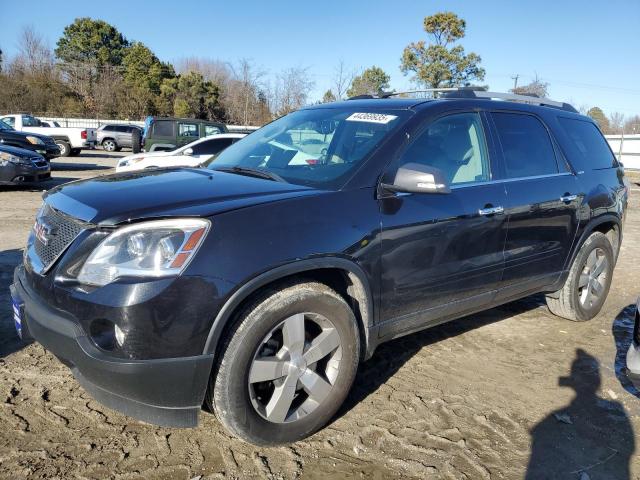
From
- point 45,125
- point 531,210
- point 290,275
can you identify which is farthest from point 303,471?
point 45,125

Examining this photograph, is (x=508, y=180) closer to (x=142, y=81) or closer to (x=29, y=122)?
(x=29, y=122)

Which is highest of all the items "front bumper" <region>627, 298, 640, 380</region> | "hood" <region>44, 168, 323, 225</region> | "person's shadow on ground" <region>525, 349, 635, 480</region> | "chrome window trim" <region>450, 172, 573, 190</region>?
"chrome window trim" <region>450, 172, 573, 190</region>

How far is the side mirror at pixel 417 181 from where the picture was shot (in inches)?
113

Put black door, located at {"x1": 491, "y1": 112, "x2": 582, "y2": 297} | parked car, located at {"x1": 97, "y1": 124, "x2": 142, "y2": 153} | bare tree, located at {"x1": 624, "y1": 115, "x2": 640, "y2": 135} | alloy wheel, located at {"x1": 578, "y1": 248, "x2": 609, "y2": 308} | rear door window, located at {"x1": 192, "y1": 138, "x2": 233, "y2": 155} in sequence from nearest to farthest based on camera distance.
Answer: black door, located at {"x1": 491, "y1": 112, "x2": 582, "y2": 297}, alloy wheel, located at {"x1": 578, "y1": 248, "x2": 609, "y2": 308}, rear door window, located at {"x1": 192, "y1": 138, "x2": 233, "y2": 155}, parked car, located at {"x1": 97, "y1": 124, "x2": 142, "y2": 153}, bare tree, located at {"x1": 624, "y1": 115, "x2": 640, "y2": 135}

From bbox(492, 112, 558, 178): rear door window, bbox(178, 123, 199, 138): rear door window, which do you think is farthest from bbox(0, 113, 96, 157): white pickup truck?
bbox(492, 112, 558, 178): rear door window

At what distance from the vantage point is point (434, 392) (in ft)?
11.1

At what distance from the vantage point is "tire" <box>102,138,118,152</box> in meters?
29.2

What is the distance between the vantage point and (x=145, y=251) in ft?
7.42

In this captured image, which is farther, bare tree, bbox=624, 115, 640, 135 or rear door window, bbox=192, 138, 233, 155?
bare tree, bbox=624, 115, 640, 135

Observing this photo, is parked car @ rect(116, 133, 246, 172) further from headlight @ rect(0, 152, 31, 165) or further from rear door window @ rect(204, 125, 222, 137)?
rear door window @ rect(204, 125, 222, 137)

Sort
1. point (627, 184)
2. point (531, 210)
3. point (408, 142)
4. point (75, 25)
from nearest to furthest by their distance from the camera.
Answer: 1. point (408, 142)
2. point (531, 210)
3. point (627, 184)
4. point (75, 25)

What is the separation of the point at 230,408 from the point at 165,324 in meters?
0.54

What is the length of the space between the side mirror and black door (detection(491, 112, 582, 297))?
947 mm

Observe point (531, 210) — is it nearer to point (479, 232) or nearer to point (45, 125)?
point (479, 232)
